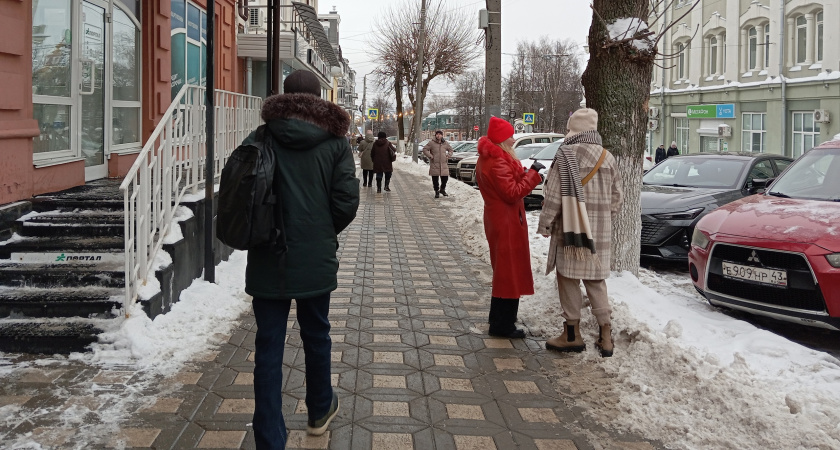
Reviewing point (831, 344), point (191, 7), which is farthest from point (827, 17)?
point (831, 344)

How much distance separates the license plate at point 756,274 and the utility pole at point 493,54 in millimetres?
8914

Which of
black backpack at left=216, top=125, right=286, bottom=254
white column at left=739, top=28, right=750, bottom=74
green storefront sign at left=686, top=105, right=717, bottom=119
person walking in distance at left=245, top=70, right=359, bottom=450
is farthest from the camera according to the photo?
green storefront sign at left=686, top=105, right=717, bottom=119

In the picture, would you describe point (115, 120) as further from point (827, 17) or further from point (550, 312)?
point (827, 17)

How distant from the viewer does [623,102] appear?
22.7 feet

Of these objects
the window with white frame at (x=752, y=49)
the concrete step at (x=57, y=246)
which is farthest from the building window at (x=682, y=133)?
the concrete step at (x=57, y=246)

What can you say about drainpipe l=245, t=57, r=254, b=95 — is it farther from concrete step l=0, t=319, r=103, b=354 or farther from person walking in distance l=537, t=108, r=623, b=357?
person walking in distance l=537, t=108, r=623, b=357

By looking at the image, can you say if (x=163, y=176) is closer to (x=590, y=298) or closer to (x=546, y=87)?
(x=590, y=298)

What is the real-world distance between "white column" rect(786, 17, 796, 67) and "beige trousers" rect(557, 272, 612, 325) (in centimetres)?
3079

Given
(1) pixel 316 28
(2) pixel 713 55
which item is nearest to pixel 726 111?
(2) pixel 713 55

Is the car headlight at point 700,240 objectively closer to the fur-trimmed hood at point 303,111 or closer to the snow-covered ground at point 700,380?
the snow-covered ground at point 700,380

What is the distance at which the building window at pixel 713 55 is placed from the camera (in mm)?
38956

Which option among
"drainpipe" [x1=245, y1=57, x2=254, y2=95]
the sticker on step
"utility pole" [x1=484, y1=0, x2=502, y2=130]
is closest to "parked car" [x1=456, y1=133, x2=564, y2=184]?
"drainpipe" [x1=245, y1=57, x2=254, y2=95]

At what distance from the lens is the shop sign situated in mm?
36706

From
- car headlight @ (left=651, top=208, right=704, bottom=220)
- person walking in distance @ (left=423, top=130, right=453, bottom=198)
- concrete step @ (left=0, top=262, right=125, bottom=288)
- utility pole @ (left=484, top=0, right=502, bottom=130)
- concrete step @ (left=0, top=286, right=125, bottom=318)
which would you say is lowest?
concrete step @ (left=0, top=286, right=125, bottom=318)
